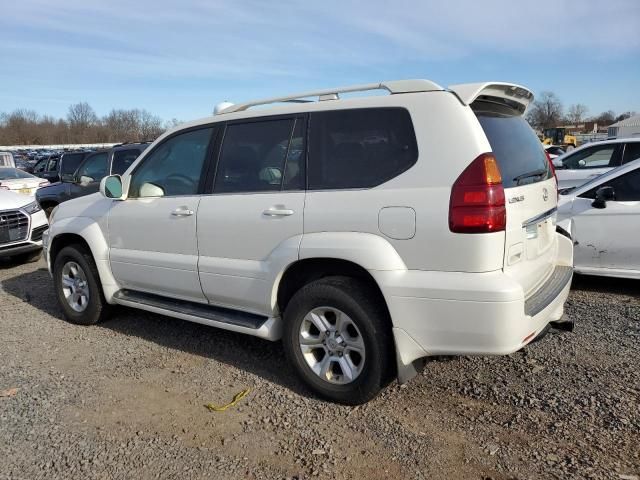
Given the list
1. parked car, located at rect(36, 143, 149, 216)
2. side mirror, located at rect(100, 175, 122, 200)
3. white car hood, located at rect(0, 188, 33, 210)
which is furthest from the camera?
parked car, located at rect(36, 143, 149, 216)

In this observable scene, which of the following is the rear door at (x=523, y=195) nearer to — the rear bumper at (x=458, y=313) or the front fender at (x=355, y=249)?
the rear bumper at (x=458, y=313)

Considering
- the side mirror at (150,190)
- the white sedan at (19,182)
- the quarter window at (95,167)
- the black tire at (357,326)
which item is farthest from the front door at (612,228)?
the white sedan at (19,182)

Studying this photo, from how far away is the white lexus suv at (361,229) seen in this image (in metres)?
2.89

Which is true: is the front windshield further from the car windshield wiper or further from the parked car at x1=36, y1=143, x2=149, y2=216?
the car windshield wiper

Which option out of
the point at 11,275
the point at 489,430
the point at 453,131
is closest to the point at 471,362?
the point at 489,430

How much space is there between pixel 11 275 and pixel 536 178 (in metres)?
7.26

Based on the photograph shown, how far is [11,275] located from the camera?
7.63 meters

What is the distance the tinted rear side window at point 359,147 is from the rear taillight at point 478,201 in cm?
34

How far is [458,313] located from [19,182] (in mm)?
12865

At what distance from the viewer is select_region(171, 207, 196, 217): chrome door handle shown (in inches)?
159

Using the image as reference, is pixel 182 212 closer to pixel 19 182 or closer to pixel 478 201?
pixel 478 201

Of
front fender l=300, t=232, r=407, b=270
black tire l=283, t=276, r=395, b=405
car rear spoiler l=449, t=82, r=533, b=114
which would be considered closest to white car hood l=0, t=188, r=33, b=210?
black tire l=283, t=276, r=395, b=405

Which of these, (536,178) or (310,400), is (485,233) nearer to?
(536,178)

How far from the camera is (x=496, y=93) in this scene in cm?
335
